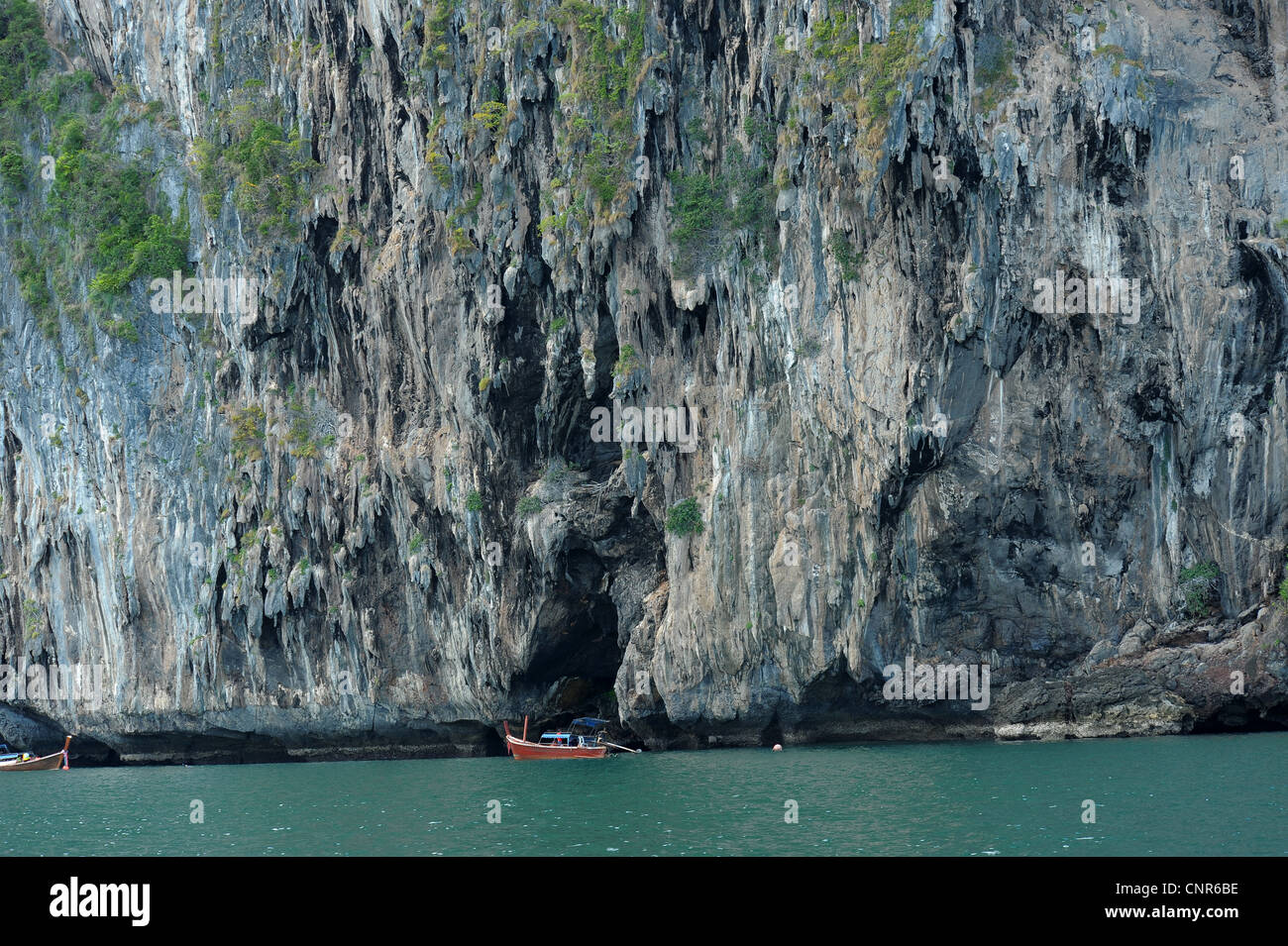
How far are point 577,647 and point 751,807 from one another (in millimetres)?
23464

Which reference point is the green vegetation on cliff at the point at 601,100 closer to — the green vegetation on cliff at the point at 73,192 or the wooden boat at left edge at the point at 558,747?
the wooden boat at left edge at the point at 558,747

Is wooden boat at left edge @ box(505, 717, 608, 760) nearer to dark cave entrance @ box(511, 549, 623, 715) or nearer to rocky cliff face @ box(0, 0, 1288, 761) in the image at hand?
dark cave entrance @ box(511, 549, 623, 715)

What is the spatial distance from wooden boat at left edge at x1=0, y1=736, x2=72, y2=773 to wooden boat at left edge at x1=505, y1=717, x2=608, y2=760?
955 inches

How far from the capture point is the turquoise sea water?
75.2 feet

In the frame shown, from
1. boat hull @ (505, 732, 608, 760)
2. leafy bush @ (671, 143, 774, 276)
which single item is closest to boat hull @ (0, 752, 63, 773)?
boat hull @ (505, 732, 608, 760)

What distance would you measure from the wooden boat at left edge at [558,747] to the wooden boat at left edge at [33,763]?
24255 mm

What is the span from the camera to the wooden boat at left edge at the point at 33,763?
6050 centimetres

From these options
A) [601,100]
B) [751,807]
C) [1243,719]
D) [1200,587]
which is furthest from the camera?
[601,100]

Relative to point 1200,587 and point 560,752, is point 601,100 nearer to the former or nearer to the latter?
point 560,752

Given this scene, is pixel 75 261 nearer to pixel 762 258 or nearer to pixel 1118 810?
pixel 762 258

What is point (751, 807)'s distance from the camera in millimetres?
28469

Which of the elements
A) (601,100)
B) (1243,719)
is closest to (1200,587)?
(1243,719)

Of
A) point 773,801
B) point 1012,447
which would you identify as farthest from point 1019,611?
point 773,801

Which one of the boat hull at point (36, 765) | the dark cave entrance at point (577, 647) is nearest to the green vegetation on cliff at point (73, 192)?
the boat hull at point (36, 765)
